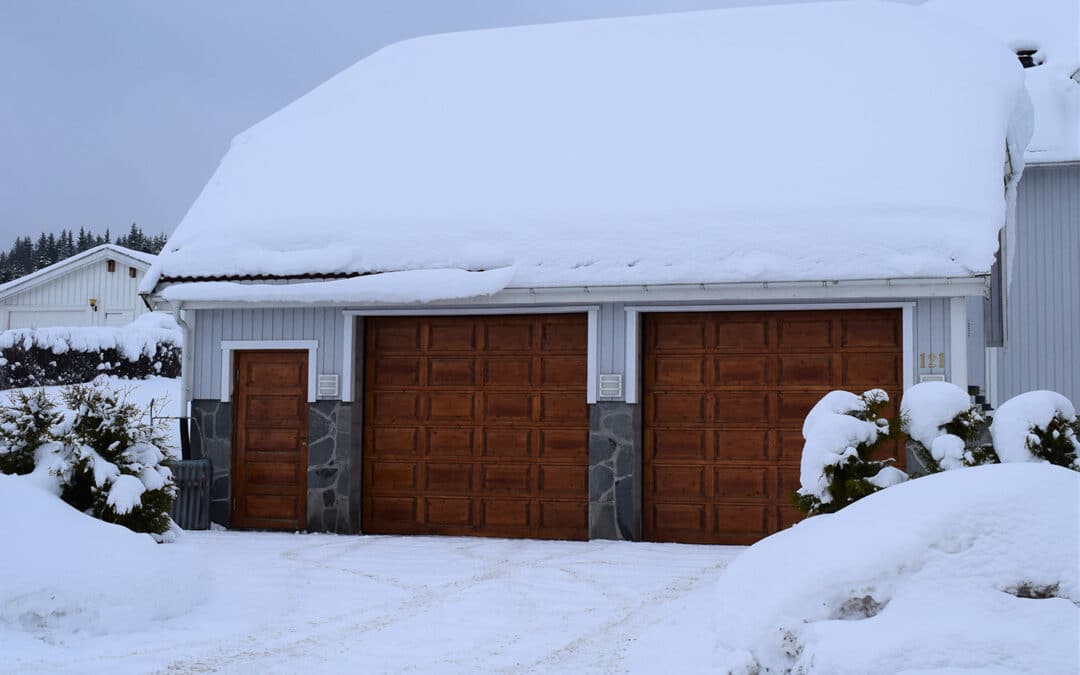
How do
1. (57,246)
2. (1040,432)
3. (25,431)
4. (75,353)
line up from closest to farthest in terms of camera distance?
1. (1040,432)
2. (25,431)
3. (75,353)
4. (57,246)

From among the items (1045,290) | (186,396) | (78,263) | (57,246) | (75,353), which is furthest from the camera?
(57,246)

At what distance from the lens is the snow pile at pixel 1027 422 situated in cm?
691

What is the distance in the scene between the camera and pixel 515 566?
10.4 m

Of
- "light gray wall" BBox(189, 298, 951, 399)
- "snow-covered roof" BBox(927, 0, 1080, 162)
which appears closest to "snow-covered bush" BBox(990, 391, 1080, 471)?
"light gray wall" BBox(189, 298, 951, 399)

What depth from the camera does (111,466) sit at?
8617 millimetres

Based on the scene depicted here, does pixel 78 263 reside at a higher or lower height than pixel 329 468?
higher

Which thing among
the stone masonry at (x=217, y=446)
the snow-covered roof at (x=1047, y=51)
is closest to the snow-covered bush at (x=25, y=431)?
the stone masonry at (x=217, y=446)

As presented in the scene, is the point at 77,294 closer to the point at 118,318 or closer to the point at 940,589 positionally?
the point at 118,318

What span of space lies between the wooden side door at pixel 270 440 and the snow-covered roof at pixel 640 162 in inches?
41.6

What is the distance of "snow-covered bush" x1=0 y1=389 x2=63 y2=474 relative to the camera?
8766 millimetres

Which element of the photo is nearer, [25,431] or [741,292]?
[25,431]

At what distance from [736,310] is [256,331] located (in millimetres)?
5479

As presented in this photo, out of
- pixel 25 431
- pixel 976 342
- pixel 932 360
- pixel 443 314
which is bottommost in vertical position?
pixel 25 431

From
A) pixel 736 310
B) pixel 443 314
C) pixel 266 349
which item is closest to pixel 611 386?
pixel 736 310
